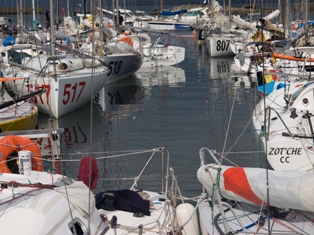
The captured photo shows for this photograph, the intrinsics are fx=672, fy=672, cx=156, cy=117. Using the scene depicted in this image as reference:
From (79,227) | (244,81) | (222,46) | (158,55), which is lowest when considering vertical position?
(79,227)

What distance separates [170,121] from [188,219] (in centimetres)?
1215

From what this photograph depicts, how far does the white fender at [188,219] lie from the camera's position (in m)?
9.90

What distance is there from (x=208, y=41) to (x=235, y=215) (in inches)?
1327

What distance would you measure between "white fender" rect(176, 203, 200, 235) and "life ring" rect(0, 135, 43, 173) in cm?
278

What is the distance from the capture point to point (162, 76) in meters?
33.2

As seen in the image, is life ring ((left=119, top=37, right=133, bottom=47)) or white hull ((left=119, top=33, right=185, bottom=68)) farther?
white hull ((left=119, top=33, right=185, bottom=68))

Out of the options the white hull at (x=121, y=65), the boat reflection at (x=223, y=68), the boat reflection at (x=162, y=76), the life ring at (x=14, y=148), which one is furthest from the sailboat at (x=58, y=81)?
the boat reflection at (x=223, y=68)

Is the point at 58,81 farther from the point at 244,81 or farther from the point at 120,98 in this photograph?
the point at 244,81

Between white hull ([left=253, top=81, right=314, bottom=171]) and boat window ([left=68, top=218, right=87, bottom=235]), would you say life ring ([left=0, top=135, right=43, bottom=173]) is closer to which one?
boat window ([left=68, top=218, right=87, bottom=235])

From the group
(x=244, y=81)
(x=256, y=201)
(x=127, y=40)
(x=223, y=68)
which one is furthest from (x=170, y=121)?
(x=223, y=68)

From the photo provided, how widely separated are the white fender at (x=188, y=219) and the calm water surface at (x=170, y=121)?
2254 mm

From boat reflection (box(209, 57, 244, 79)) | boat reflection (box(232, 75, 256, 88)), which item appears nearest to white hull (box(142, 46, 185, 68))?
boat reflection (box(209, 57, 244, 79))

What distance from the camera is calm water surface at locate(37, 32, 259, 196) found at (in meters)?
16.3

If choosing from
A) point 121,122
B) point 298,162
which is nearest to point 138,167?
point 298,162
